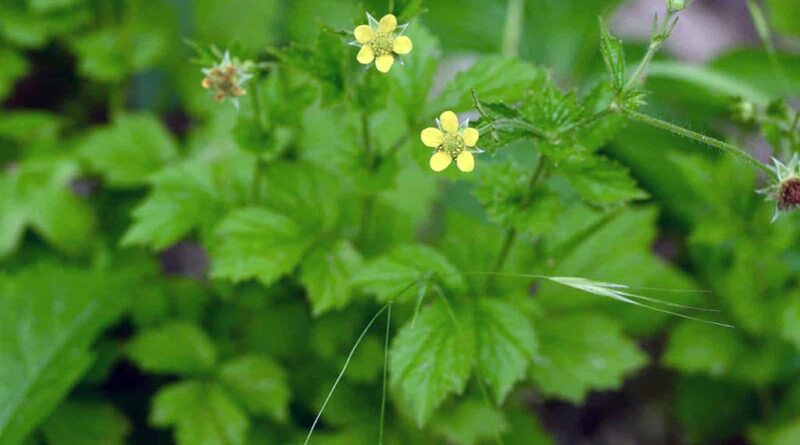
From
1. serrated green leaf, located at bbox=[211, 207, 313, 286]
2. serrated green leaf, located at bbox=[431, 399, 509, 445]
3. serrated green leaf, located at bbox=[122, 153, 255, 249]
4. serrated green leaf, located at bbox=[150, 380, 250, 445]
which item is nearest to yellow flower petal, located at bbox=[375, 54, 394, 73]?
serrated green leaf, located at bbox=[211, 207, 313, 286]

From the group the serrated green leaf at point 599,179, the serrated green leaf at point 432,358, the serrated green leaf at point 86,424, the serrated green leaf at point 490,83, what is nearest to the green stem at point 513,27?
the serrated green leaf at point 490,83

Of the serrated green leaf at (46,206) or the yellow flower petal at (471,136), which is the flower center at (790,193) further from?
the serrated green leaf at (46,206)

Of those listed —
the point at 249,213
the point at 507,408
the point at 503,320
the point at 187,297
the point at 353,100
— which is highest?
the point at 353,100

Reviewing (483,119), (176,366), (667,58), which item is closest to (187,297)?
(176,366)

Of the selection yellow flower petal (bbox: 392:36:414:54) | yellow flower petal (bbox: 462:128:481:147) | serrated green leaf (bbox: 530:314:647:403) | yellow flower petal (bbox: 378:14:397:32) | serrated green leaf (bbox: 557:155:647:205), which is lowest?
serrated green leaf (bbox: 530:314:647:403)

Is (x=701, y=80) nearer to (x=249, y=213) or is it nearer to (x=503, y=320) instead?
(x=503, y=320)

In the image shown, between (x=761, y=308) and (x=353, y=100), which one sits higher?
(x=353, y=100)

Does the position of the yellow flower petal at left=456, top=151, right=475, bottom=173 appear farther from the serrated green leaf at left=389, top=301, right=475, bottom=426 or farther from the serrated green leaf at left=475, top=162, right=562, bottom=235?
the serrated green leaf at left=389, top=301, right=475, bottom=426
